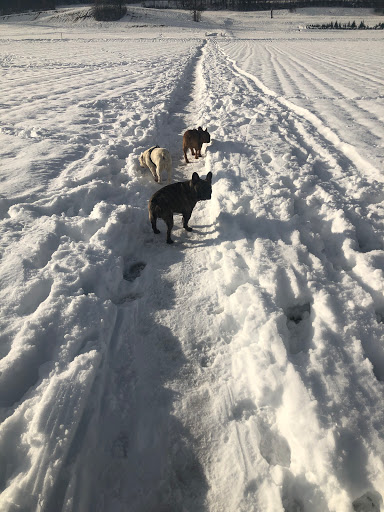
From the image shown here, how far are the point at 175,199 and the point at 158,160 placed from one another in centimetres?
143

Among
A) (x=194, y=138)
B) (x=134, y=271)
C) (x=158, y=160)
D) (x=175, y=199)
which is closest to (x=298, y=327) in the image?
(x=134, y=271)

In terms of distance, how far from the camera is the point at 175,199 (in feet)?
11.5

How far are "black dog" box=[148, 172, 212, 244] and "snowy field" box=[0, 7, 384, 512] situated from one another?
37 centimetres

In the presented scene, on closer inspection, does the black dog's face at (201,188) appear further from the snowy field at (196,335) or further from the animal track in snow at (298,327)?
the animal track in snow at (298,327)

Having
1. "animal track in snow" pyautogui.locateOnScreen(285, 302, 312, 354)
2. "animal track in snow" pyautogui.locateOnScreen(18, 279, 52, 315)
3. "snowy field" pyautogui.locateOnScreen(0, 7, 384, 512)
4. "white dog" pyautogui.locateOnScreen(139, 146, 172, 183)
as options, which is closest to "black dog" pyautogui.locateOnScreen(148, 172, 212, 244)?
"snowy field" pyautogui.locateOnScreen(0, 7, 384, 512)

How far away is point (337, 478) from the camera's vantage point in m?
1.60

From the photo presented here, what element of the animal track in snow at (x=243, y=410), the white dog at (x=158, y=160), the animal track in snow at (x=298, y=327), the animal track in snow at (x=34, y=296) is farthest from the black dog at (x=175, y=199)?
the animal track in snow at (x=243, y=410)

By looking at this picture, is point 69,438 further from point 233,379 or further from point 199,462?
point 233,379

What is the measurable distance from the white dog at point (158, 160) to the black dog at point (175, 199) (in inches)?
47.8

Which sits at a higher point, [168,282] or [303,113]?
[303,113]

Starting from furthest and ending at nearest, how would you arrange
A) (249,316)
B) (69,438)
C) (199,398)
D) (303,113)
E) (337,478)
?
(303,113) → (249,316) → (199,398) → (69,438) → (337,478)

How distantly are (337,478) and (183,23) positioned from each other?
263 ft

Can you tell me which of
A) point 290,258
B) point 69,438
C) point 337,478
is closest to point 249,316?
point 290,258

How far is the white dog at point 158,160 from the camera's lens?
4598mm
